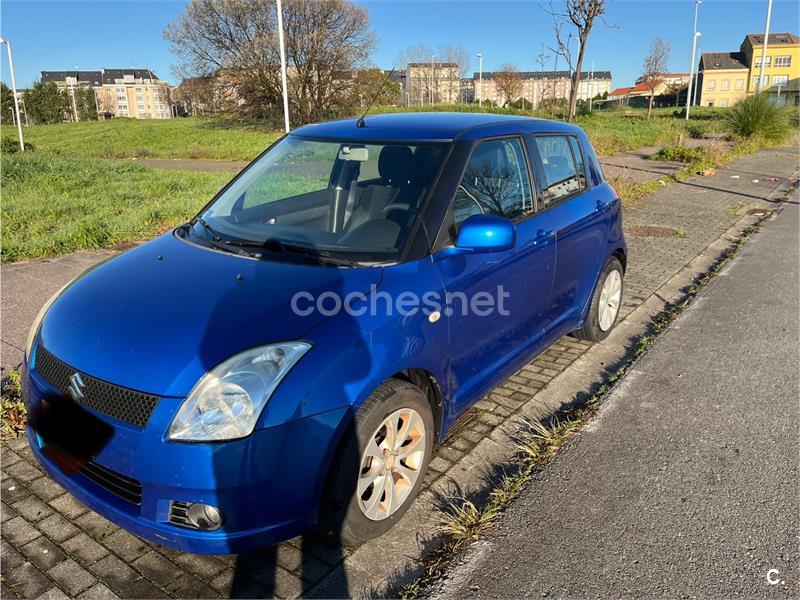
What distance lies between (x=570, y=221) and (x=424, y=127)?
1273 mm

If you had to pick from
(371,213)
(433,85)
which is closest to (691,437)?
(371,213)

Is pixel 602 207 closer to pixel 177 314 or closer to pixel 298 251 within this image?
pixel 298 251

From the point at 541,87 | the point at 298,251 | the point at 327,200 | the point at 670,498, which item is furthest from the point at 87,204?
the point at 541,87

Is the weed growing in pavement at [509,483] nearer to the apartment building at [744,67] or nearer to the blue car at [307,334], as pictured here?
the blue car at [307,334]

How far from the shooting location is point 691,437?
372 cm

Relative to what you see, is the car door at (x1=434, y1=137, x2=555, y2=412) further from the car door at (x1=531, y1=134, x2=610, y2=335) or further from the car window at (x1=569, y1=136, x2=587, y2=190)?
the car window at (x1=569, y1=136, x2=587, y2=190)

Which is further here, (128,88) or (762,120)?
(128,88)

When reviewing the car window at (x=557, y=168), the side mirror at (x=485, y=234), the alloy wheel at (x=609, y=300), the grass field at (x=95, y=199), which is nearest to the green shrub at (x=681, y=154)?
the grass field at (x=95, y=199)

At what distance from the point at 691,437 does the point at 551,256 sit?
136 centimetres

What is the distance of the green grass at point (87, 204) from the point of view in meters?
8.18

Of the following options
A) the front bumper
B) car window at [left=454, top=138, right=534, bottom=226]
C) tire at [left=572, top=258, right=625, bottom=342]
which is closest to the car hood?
the front bumper

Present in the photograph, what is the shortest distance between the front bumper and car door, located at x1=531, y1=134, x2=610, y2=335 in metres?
2.31

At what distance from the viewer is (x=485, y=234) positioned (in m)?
3.07

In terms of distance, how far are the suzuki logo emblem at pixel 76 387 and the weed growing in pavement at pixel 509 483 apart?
1.49 meters
